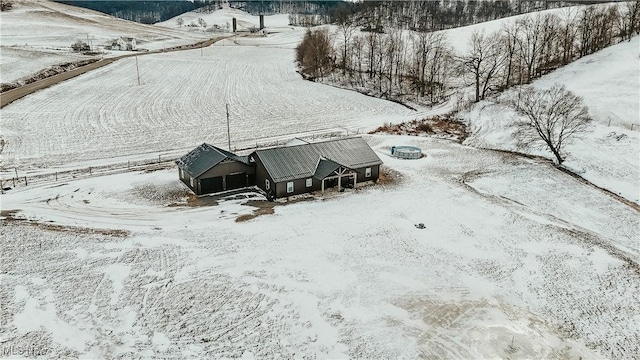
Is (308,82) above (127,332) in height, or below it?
above

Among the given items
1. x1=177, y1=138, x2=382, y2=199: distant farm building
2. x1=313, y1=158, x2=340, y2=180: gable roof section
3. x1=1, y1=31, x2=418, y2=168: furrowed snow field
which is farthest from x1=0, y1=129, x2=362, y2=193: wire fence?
x1=313, y1=158, x2=340, y2=180: gable roof section

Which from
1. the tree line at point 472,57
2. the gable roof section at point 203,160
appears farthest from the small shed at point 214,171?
the tree line at point 472,57

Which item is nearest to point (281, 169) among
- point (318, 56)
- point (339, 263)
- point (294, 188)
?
point (294, 188)

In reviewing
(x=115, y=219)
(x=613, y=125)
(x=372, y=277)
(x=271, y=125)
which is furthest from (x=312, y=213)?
(x=613, y=125)

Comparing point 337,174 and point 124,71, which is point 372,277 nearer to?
point 337,174

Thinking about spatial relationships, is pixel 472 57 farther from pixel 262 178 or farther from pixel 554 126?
pixel 262 178

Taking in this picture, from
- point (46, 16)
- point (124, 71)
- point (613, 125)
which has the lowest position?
point (613, 125)
